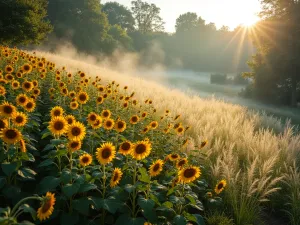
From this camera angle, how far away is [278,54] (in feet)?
55.4

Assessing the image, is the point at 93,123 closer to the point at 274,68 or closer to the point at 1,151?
the point at 1,151

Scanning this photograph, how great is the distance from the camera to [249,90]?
20188 millimetres

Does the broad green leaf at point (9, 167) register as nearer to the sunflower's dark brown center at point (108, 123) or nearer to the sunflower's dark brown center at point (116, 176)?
the sunflower's dark brown center at point (116, 176)

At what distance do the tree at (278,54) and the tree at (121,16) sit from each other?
50.5 meters

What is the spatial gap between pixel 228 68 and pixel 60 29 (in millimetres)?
38384

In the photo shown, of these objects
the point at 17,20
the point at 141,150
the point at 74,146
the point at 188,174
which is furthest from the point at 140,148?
the point at 17,20

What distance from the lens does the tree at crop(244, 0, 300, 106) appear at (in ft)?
53.1

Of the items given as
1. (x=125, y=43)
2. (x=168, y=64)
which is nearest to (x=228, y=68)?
(x=168, y=64)

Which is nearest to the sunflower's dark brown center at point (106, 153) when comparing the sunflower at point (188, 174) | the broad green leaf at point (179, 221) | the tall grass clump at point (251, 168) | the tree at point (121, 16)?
the sunflower at point (188, 174)

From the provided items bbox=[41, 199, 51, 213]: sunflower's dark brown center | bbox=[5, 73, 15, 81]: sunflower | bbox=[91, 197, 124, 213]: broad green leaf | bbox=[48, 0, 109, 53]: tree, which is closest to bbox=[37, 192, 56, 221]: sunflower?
bbox=[41, 199, 51, 213]: sunflower's dark brown center

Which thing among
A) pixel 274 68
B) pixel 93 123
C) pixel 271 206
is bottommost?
pixel 271 206

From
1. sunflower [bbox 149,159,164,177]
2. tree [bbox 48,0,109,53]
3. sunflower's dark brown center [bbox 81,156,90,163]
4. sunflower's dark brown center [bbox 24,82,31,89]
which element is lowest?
sunflower [bbox 149,159,164,177]

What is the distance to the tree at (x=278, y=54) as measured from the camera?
16172 mm

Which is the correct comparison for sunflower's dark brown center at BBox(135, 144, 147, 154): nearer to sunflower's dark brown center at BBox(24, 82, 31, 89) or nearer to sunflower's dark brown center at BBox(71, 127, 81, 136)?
sunflower's dark brown center at BBox(71, 127, 81, 136)
